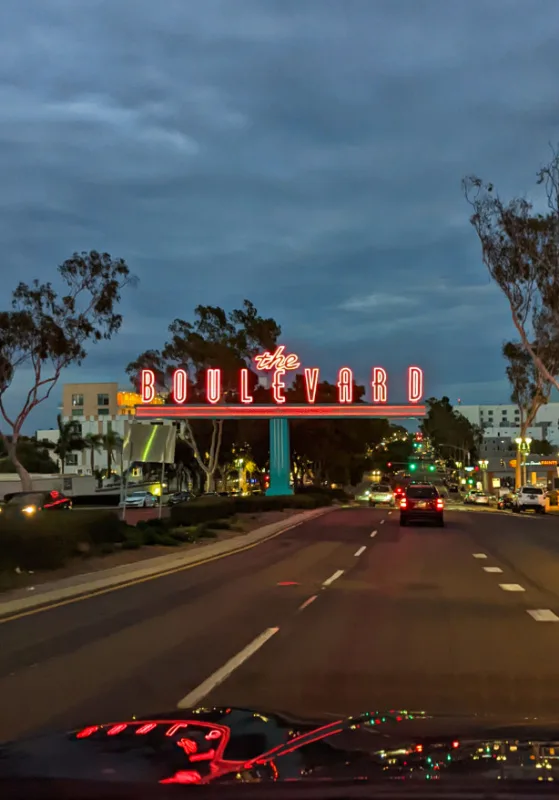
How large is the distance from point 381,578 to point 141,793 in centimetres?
1414

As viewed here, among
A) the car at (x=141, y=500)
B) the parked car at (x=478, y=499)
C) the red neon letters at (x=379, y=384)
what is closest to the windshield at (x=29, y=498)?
the car at (x=141, y=500)

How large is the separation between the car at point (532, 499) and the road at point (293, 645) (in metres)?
40.1

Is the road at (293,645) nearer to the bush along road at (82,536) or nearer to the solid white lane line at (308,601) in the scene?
the solid white lane line at (308,601)

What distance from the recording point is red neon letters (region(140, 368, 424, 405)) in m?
55.8

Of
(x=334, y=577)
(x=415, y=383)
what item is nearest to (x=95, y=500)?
(x=415, y=383)

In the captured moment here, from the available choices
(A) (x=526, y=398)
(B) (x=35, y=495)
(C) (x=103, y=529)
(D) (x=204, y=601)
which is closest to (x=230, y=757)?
(D) (x=204, y=601)

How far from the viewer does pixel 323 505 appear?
58969 millimetres

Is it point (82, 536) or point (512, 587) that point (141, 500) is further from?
point (512, 587)

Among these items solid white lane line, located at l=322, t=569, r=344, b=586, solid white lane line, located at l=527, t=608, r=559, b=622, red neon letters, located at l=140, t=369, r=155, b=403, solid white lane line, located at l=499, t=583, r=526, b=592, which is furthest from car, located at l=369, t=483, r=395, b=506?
solid white lane line, located at l=527, t=608, r=559, b=622

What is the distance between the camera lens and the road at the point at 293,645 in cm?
775

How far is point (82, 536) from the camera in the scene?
20.3m

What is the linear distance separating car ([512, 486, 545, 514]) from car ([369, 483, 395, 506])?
36.0ft

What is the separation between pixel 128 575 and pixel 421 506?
21.1 meters

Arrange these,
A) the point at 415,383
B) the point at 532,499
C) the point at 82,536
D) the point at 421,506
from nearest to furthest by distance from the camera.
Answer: the point at 82,536 < the point at 421,506 < the point at 415,383 < the point at 532,499
